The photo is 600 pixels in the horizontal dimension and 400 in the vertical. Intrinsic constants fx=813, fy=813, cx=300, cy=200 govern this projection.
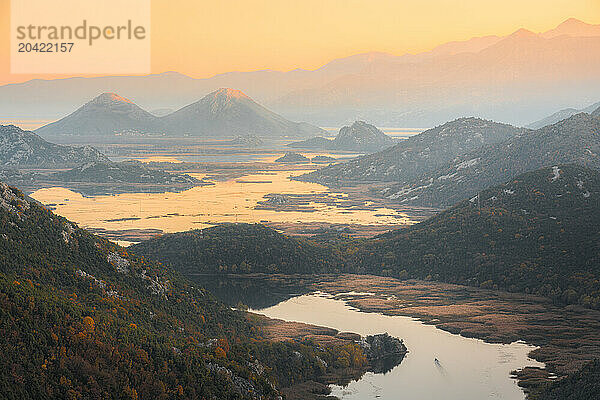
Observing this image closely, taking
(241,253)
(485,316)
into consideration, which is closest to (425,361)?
(485,316)

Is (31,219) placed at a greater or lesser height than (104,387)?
greater

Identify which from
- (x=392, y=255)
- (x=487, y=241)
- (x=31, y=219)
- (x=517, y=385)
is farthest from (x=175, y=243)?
(x=517, y=385)

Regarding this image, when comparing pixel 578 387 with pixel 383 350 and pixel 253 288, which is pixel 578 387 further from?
pixel 253 288

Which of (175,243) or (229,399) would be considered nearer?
(229,399)

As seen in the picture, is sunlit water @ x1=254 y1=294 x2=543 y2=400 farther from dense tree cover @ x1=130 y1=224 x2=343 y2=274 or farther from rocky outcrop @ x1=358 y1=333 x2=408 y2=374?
dense tree cover @ x1=130 y1=224 x2=343 y2=274

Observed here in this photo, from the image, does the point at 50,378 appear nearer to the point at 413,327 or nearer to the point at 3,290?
the point at 3,290

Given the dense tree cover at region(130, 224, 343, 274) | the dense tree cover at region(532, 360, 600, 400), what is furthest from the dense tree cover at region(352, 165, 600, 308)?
the dense tree cover at region(532, 360, 600, 400)

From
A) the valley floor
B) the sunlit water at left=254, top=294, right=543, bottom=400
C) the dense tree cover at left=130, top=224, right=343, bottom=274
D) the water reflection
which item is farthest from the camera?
the dense tree cover at left=130, top=224, right=343, bottom=274
